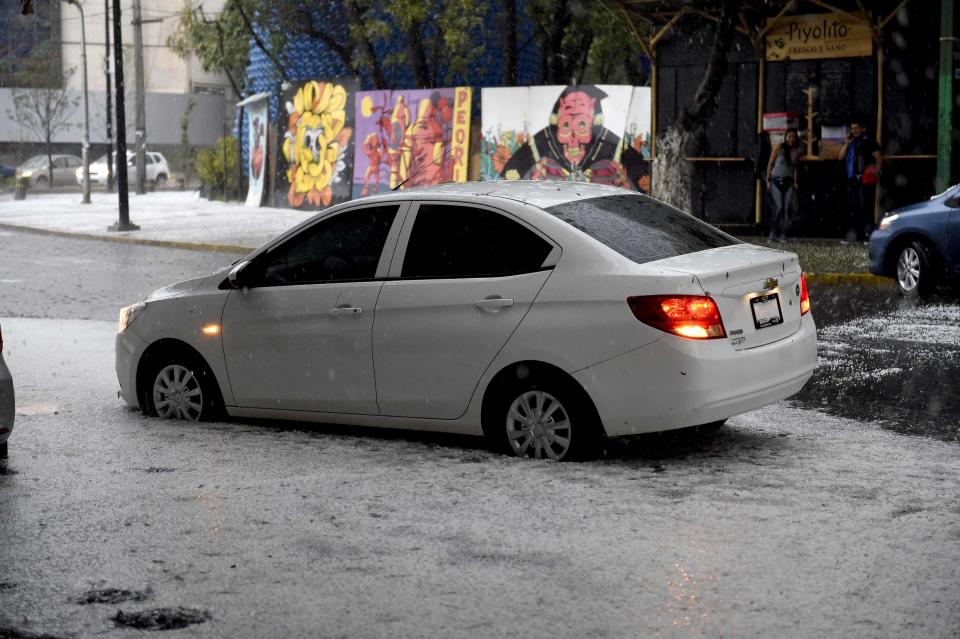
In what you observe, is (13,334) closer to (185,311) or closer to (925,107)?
(185,311)

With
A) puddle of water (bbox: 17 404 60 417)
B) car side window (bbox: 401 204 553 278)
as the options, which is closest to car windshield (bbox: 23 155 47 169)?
puddle of water (bbox: 17 404 60 417)

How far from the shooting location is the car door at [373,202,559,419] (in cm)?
734

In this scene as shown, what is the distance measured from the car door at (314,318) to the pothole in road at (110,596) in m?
2.79

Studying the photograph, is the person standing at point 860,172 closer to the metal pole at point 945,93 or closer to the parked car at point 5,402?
the metal pole at point 945,93

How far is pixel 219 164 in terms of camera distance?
42.0 metres

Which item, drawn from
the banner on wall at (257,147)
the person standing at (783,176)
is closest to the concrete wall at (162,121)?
the banner on wall at (257,147)

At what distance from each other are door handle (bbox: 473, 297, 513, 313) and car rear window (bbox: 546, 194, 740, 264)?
558 mm

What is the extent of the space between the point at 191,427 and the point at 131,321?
0.87 m

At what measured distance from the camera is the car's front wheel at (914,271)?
15.2m

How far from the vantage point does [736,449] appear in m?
7.74

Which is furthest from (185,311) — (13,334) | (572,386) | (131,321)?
(13,334)

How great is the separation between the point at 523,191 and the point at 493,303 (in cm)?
91

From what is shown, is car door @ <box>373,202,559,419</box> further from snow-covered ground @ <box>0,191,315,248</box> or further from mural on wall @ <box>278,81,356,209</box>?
mural on wall @ <box>278,81,356,209</box>

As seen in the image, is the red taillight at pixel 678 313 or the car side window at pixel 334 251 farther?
the car side window at pixel 334 251
